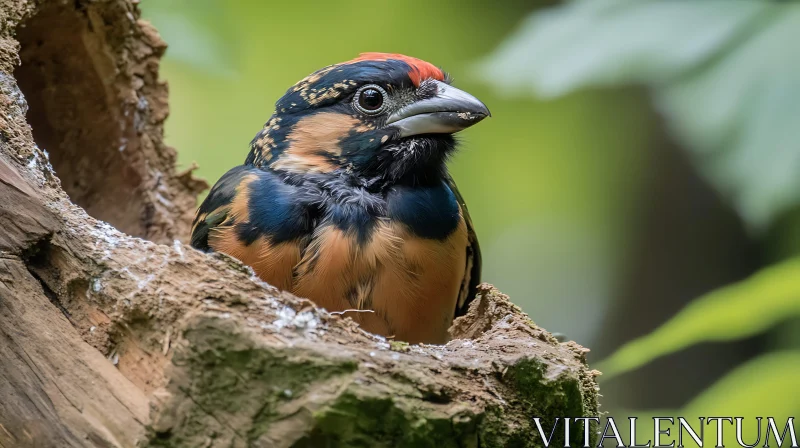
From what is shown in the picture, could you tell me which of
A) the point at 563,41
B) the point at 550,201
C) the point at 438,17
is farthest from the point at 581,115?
the point at 563,41

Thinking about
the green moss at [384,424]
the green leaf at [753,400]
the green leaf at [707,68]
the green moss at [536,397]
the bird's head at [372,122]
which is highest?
the green leaf at [707,68]

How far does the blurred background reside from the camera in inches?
168

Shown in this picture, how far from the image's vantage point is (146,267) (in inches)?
95.2

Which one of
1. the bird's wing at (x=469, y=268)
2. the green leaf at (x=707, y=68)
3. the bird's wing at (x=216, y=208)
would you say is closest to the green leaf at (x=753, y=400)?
the green leaf at (x=707, y=68)

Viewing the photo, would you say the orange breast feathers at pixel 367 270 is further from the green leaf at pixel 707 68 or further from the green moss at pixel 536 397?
the green leaf at pixel 707 68

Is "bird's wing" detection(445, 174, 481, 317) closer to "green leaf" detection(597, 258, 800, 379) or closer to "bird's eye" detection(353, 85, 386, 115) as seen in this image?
"bird's eye" detection(353, 85, 386, 115)

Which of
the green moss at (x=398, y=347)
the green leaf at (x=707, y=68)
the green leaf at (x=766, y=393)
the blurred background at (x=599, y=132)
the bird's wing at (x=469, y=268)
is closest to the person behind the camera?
the green moss at (x=398, y=347)

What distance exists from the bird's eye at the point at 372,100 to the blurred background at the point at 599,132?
4.80ft

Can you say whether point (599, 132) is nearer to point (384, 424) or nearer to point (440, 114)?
point (440, 114)

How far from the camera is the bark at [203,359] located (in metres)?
2.03

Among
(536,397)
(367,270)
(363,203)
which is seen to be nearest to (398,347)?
(536,397)

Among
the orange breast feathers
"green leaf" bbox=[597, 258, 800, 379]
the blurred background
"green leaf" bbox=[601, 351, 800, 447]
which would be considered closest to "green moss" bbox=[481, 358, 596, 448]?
the orange breast feathers

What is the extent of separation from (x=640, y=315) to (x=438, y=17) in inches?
119

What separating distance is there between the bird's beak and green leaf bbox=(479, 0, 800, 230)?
1341 mm
